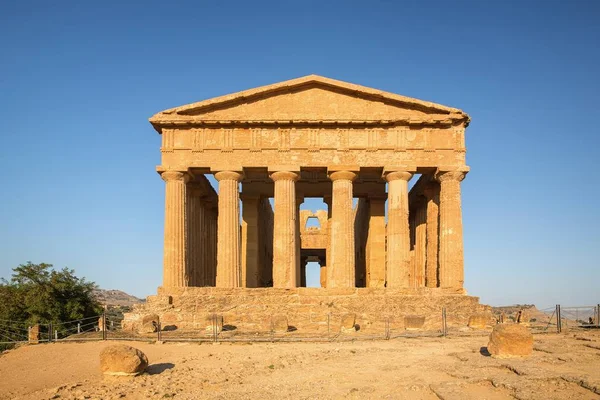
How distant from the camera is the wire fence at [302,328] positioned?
1888 cm

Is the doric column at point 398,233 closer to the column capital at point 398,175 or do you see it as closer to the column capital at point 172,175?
the column capital at point 398,175

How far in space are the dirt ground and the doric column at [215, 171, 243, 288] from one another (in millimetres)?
9907

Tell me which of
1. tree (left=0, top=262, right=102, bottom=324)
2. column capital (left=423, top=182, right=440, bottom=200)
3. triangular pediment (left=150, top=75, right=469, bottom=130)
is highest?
triangular pediment (left=150, top=75, right=469, bottom=130)

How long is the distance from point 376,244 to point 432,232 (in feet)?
14.6

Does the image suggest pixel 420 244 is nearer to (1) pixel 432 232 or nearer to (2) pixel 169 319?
A: (1) pixel 432 232

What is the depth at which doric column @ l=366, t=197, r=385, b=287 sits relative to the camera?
111 ft

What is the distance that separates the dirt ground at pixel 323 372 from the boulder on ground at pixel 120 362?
0.75 ft

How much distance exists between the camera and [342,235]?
92.4 ft

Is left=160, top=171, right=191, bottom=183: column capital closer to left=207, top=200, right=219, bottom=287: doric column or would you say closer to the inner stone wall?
the inner stone wall

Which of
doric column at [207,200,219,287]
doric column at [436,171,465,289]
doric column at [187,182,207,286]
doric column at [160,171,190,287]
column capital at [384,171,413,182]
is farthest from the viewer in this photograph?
doric column at [207,200,219,287]

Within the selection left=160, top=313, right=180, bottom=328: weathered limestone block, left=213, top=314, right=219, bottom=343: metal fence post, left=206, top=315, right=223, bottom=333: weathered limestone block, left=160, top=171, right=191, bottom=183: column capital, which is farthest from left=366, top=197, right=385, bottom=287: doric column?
left=213, top=314, right=219, bottom=343: metal fence post

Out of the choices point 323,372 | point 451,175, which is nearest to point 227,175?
point 451,175

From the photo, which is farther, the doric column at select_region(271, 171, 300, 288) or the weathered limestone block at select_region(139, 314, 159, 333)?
the doric column at select_region(271, 171, 300, 288)

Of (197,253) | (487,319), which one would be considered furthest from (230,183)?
(487,319)
